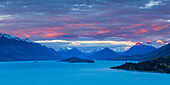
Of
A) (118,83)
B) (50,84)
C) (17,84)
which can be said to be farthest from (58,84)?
(118,83)

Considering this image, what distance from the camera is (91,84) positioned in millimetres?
136500

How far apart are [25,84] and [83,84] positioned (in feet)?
101

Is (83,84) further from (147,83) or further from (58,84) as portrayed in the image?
(147,83)

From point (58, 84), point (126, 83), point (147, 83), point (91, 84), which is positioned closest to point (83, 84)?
point (91, 84)

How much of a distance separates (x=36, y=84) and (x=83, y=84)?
24884 mm

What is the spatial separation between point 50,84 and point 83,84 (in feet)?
58.0

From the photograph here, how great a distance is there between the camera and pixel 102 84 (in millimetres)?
135875

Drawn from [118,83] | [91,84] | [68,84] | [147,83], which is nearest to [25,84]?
[68,84]

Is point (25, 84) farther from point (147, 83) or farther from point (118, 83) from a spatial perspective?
point (147, 83)

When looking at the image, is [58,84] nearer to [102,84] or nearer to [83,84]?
[83,84]

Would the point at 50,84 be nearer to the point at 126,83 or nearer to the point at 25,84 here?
the point at 25,84

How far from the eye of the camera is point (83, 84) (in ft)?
450

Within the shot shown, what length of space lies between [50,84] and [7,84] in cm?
2289

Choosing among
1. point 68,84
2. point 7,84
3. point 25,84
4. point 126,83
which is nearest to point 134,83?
point 126,83
